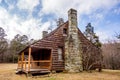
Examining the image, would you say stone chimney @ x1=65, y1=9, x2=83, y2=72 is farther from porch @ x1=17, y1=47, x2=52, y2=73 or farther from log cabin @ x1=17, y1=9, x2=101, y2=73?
porch @ x1=17, y1=47, x2=52, y2=73

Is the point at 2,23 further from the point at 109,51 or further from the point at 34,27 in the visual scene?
the point at 109,51

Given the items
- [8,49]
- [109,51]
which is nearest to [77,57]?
[109,51]

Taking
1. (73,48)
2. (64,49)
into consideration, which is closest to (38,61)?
(64,49)

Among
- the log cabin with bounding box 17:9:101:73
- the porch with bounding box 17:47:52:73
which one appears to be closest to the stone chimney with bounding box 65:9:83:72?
the log cabin with bounding box 17:9:101:73

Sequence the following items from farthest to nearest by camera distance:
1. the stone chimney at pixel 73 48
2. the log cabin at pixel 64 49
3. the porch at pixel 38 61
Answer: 1. the stone chimney at pixel 73 48
2. the log cabin at pixel 64 49
3. the porch at pixel 38 61

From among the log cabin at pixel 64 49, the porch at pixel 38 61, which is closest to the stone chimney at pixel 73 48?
the log cabin at pixel 64 49

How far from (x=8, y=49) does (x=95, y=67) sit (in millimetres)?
37574

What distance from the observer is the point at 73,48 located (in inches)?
744

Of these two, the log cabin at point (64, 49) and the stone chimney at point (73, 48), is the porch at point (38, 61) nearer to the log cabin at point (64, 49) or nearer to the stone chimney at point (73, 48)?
the log cabin at point (64, 49)

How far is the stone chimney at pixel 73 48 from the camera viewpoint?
18594 millimetres

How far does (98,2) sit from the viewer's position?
66.0 ft

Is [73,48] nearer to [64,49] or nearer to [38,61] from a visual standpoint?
[64,49]

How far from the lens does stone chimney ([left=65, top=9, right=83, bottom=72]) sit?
1859 centimetres

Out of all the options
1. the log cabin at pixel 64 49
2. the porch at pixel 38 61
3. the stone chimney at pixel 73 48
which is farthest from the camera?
the stone chimney at pixel 73 48
